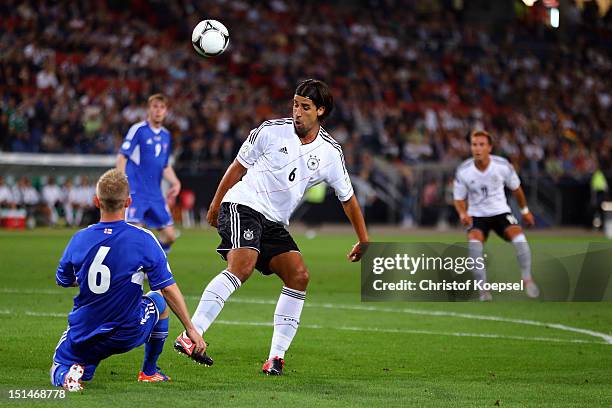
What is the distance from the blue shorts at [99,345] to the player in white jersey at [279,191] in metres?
1.29

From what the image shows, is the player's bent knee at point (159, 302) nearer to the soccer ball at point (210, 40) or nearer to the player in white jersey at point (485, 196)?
the soccer ball at point (210, 40)

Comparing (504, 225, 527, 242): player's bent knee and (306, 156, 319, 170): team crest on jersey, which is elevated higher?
(306, 156, 319, 170): team crest on jersey

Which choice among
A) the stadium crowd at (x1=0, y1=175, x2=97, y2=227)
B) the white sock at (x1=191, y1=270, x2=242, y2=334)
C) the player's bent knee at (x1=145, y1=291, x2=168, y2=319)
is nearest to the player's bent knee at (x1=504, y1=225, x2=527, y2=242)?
the white sock at (x1=191, y1=270, x2=242, y2=334)

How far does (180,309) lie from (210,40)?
19.4ft

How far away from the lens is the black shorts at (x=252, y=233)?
8.37 metres

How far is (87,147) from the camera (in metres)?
31.6

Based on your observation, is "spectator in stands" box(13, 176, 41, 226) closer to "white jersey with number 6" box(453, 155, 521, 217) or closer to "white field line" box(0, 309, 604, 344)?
"white jersey with number 6" box(453, 155, 521, 217)

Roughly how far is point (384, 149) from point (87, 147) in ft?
36.7

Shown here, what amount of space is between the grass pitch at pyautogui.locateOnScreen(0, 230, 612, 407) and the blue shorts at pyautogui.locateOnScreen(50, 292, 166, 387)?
24 centimetres

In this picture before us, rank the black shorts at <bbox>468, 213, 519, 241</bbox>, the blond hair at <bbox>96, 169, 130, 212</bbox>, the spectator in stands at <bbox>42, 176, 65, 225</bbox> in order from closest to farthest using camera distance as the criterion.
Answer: the blond hair at <bbox>96, 169, 130, 212</bbox>, the black shorts at <bbox>468, 213, 519, 241</bbox>, the spectator in stands at <bbox>42, 176, 65, 225</bbox>

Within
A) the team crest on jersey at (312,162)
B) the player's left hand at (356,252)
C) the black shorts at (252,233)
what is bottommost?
the player's left hand at (356,252)

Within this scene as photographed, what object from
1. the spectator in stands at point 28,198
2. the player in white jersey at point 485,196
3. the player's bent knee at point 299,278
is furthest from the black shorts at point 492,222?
the spectator in stands at point 28,198

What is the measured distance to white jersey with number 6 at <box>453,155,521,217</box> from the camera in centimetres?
1530

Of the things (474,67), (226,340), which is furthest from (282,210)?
A: (474,67)
